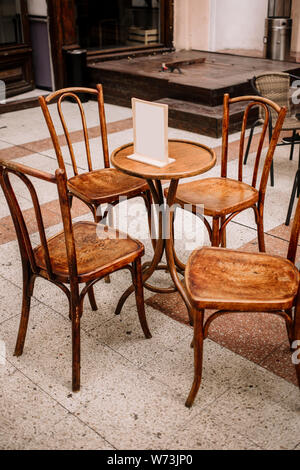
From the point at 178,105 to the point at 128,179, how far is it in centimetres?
320

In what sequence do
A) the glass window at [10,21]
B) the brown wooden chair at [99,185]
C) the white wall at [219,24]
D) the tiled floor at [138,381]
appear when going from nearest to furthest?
the tiled floor at [138,381], the brown wooden chair at [99,185], the glass window at [10,21], the white wall at [219,24]

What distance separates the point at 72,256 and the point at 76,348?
386 millimetres

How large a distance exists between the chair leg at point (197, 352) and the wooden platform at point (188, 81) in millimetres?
3672

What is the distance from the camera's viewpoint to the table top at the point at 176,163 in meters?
2.19

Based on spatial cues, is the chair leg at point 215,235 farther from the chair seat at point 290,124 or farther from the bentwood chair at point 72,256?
the chair seat at point 290,124

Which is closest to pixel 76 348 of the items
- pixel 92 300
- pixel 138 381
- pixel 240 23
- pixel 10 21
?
pixel 138 381

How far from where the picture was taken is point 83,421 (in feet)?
6.25

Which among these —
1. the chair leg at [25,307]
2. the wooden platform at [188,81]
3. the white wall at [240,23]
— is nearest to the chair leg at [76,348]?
the chair leg at [25,307]

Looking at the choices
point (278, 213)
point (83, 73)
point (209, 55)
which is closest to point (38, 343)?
point (278, 213)

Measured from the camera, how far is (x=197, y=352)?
1901mm

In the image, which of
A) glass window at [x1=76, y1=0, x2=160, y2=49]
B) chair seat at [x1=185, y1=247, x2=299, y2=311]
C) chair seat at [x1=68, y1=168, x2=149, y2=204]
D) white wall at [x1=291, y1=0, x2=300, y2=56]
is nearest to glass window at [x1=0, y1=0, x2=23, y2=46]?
glass window at [x1=76, y1=0, x2=160, y2=49]

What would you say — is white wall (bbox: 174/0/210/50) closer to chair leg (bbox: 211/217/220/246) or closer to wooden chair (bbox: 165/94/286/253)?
wooden chair (bbox: 165/94/286/253)

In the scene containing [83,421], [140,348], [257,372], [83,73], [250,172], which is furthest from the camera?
[83,73]

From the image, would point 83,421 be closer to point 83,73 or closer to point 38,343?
point 38,343
